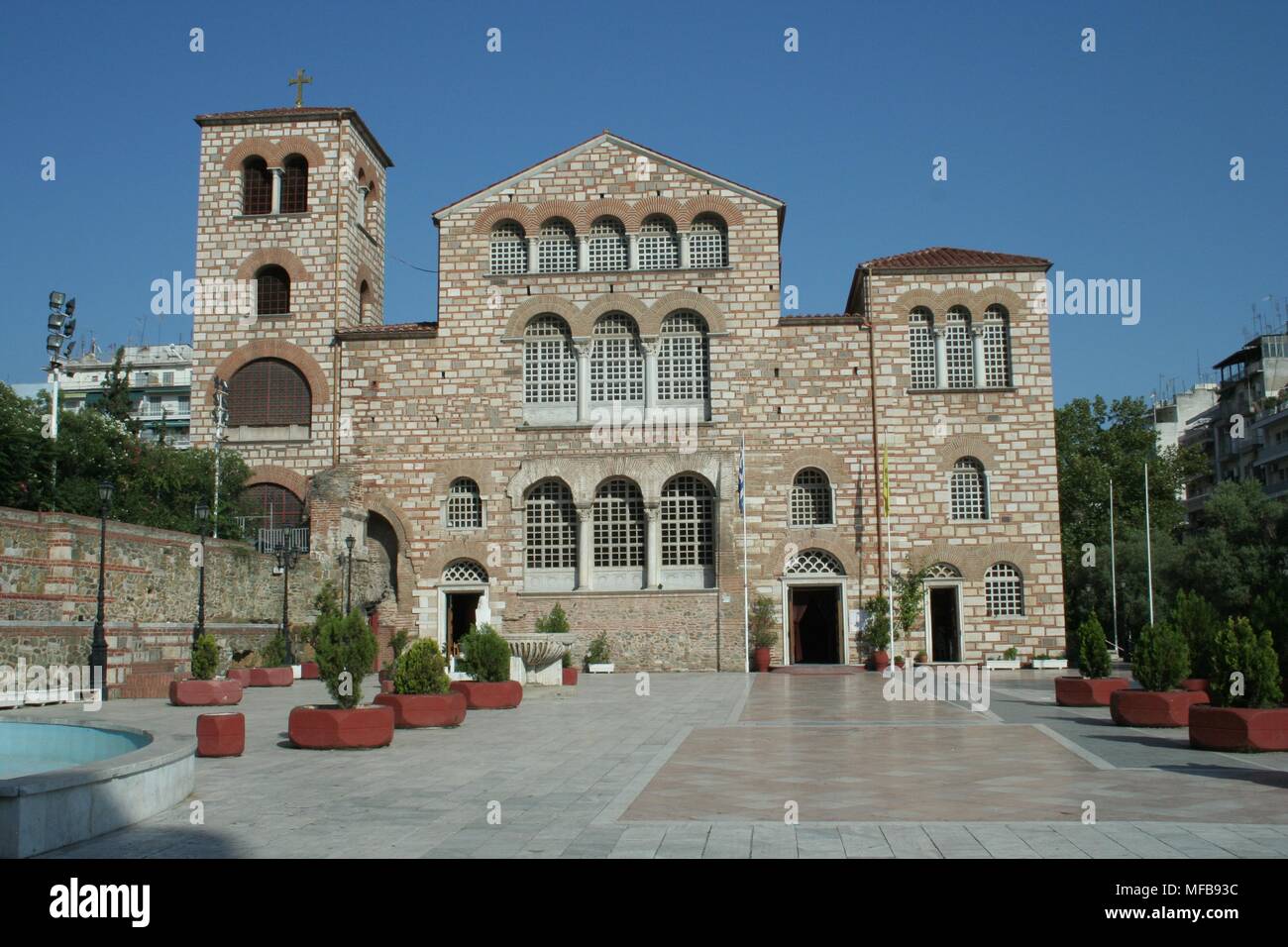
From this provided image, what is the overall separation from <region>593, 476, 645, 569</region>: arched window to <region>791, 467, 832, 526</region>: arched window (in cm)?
464

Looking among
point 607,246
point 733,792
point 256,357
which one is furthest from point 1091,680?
point 256,357

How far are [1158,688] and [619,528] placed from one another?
19.9 m

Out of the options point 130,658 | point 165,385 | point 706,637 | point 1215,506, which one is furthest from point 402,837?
point 165,385

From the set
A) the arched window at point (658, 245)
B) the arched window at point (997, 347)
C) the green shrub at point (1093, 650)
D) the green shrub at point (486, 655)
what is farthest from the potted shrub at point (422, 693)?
the arched window at point (997, 347)

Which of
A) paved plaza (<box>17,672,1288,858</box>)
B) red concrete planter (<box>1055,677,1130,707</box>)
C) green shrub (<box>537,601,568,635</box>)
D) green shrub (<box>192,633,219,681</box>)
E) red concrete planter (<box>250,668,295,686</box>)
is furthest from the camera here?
green shrub (<box>537,601,568,635</box>)

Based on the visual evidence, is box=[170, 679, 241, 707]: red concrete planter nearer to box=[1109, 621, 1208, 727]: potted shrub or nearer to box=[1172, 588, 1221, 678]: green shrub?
box=[1109, 621, 1208, 727]: potted shrub

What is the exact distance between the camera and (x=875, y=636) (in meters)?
33.5

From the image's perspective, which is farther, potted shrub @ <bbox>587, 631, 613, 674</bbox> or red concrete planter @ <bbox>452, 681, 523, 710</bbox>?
potted shrub @ <bbox>587, 631, 613, 674</bbox>

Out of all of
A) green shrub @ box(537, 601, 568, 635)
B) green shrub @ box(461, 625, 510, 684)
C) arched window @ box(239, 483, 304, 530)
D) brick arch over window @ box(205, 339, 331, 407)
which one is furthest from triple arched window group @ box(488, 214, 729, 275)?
green shrub @ box(461, 625, 510, 684)

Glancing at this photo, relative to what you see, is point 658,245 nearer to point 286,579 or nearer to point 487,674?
point 286,579

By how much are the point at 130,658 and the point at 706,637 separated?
15635 mm

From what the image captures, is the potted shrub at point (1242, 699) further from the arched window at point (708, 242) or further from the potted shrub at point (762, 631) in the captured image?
the arched window at point (708, 242)

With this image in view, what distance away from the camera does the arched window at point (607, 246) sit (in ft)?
118

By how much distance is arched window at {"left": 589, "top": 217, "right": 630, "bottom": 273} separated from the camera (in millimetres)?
36031
